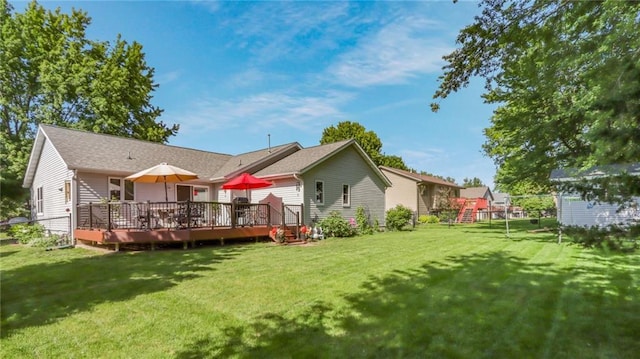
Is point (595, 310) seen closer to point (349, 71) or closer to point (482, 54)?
point (482, 54)

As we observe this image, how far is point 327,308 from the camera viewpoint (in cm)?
482

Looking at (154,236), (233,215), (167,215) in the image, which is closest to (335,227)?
(233,215)

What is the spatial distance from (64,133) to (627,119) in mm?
19200

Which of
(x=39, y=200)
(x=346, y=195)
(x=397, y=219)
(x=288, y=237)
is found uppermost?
(x=39, y=200)

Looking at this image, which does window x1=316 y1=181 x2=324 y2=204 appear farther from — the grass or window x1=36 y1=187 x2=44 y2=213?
window x1=36 y1=187 x2=44 y2=213

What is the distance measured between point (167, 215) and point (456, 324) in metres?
10.1

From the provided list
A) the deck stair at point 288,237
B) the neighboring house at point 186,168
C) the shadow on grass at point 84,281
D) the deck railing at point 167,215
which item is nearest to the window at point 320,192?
the neighboring house at point 186,168

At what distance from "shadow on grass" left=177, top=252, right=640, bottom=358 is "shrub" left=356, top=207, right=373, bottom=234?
11127mm

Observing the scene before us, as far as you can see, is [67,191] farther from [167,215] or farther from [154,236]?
[154,236]

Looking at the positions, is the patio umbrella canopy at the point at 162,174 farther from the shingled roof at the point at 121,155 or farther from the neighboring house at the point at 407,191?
the neighboring house at the point at 407,191

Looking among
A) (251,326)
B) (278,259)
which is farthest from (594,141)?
(278,259)

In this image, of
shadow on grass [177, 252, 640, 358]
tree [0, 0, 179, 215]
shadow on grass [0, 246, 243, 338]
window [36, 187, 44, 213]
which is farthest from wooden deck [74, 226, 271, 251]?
tree [0, 0, 179, 215]

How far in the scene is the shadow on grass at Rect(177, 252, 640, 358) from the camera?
3.52 m

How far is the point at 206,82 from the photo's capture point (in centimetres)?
1711
